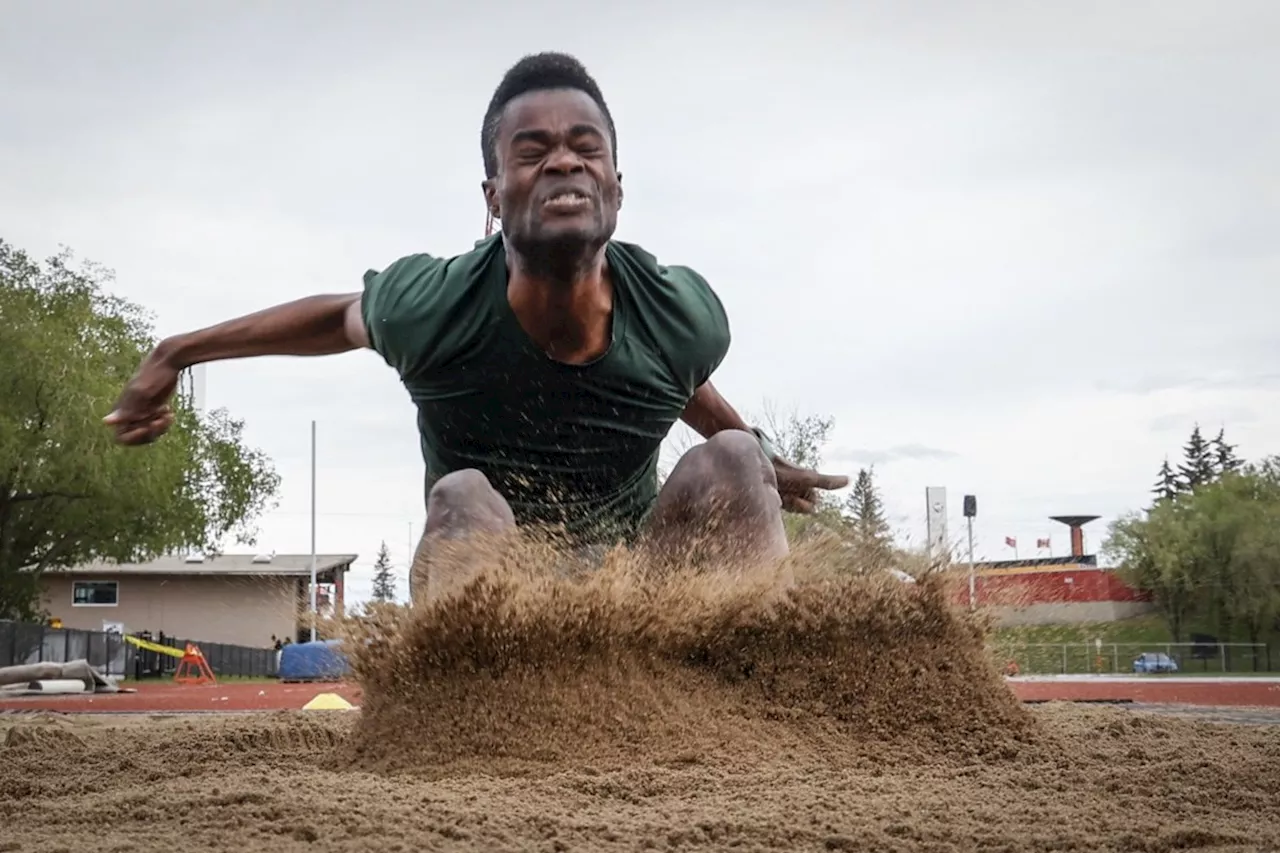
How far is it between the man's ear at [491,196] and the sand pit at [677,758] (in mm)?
942

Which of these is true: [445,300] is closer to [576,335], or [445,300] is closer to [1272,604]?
[576,335]

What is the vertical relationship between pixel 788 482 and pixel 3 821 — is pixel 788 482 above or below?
above

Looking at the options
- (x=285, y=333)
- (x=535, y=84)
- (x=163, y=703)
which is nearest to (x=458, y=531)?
(x=285, y=333)

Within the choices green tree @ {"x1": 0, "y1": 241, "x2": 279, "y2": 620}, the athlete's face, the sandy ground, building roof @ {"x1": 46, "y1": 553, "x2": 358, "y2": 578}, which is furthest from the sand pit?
building roof @ {"x1": 46, "y1": 553, "x2": 358, "y2": 578}

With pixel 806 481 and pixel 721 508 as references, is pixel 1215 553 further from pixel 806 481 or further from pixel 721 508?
pixel 721 508

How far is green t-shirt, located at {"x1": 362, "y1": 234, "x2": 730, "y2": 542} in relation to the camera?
3.02 metres

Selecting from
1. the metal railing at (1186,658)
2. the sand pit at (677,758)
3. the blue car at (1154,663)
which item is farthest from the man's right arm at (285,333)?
the blue car at (1154,663)

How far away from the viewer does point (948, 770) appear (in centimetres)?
278

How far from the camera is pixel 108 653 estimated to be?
31.6m

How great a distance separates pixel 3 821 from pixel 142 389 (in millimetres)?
1343

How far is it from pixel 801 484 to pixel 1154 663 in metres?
30.2

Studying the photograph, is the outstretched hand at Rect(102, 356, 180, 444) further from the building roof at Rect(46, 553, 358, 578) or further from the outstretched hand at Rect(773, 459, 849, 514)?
the building roof at Rect(46, 553, 358, 578)

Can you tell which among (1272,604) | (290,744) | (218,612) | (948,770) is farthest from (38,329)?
(1272,604)

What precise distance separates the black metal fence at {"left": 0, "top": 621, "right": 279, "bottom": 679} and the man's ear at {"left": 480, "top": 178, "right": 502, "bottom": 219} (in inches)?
956
